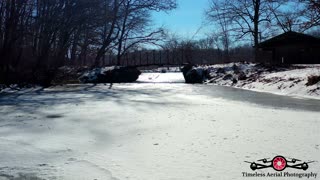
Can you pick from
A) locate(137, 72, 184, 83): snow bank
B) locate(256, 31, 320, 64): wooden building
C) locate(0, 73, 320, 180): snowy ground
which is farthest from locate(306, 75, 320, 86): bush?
locate(256, 31, 320, 64): wooden building

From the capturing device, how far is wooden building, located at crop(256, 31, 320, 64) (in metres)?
40.2

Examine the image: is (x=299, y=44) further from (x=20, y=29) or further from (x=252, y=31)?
(x=20, y=29)

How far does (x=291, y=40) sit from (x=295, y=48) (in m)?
0.87

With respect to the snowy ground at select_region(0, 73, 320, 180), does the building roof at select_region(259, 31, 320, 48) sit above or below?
above

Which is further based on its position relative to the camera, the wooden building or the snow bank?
the wooden building

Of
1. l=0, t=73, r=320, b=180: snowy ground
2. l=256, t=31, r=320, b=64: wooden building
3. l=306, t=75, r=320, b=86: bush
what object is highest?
l=256, t=31, r=320, b=64: wooden building

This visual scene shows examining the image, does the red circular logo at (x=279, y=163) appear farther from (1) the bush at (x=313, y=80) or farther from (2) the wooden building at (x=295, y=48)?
(2) the wooden building at (x=295, y=48)

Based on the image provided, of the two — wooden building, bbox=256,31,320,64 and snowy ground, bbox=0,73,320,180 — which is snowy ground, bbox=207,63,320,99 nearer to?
snowy ground, bbox=0,73,320,180

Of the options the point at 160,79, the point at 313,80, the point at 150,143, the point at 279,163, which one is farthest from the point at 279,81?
the point at 279,163

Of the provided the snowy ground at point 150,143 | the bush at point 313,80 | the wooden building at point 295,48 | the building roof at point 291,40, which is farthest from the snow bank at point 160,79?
the snowy ground at point 150,143

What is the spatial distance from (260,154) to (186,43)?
68.9 m

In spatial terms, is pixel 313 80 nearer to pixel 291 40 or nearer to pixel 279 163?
pixel 279 163

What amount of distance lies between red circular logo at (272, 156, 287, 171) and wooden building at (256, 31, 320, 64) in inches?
1392

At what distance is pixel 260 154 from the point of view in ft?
19.2
